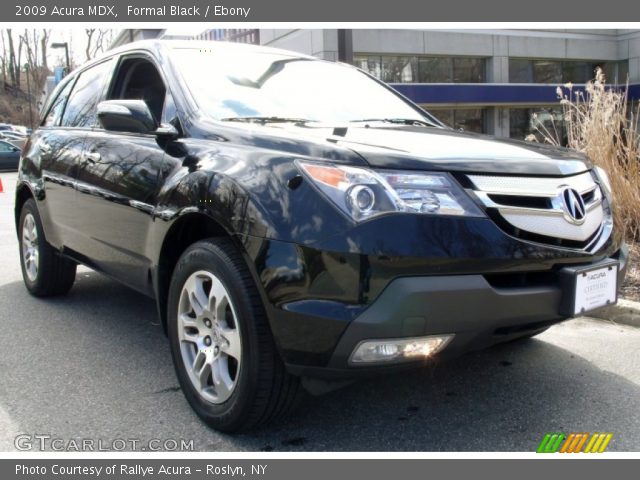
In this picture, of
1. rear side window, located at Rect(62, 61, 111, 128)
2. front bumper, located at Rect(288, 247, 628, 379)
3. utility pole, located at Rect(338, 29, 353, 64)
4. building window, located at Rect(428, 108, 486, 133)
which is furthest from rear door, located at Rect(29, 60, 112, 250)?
building window, located at Rect(428, 108, 486, 133)

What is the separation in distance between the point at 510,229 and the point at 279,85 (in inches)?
63.9

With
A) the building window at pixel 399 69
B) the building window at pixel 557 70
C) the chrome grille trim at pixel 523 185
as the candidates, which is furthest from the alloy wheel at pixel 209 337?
the building window at pixel 557 70

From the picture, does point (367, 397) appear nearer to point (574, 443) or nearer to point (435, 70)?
point (574, 443)

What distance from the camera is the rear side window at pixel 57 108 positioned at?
16.0 feet

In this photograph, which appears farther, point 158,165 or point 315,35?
point 315,35

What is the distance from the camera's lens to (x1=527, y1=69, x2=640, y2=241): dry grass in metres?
6.25

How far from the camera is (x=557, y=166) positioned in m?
2.70

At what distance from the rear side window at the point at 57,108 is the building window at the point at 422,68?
718 inches

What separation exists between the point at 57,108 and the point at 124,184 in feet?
6.45

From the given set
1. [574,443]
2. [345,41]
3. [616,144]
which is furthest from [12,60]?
[574,443]

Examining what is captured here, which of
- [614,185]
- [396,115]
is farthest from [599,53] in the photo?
[396,115]

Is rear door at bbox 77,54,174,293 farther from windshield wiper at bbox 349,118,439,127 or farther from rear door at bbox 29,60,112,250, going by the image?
windshield wiper at bbox 349,118,439,127

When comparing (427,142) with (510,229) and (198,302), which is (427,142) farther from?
(198,302)

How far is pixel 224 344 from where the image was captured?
270 cm
